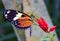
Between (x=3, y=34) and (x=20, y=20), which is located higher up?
(x=20, y=20)

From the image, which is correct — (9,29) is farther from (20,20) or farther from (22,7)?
(20,20)

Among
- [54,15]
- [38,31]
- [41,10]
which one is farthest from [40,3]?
[54,15]

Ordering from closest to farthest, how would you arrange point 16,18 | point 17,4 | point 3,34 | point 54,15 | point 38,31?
point 16,18 → point 17,4 → point 38,31 → point 3,34 → point 54,15

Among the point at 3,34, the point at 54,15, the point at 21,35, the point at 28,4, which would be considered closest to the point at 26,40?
the point at 21,35

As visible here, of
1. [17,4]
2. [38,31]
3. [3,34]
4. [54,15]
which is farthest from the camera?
[54,15]

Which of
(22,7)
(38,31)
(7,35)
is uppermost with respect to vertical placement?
(22,7)

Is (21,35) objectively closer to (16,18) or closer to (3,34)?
(16,18)

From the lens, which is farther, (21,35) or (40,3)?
(40,3)
